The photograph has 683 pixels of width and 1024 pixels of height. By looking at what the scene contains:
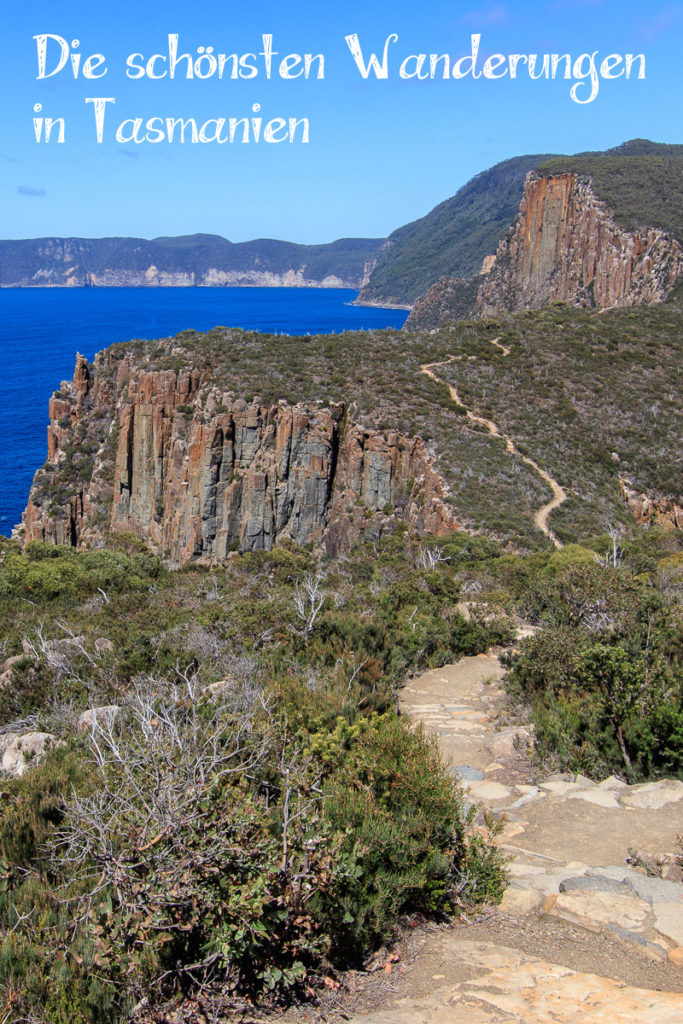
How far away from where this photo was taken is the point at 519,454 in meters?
32.3

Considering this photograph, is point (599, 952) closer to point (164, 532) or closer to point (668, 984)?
point (668, 984)

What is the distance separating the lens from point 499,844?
5.92 meters

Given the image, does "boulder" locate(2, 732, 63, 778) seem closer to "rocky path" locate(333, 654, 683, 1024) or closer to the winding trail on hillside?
"rocky path" locate(333, 654, 683, 1024)

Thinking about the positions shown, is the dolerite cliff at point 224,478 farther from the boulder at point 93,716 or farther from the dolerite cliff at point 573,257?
the dolerite cliff at point 573,257

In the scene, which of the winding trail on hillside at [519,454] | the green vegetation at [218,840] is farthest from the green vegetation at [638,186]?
the green vegetation at [218,840]

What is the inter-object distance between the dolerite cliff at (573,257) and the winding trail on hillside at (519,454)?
3973 cm

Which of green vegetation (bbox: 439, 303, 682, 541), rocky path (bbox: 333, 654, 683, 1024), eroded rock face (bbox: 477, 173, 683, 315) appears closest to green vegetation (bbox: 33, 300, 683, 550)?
green vegetation (bbox: 439, 303, 682, 541)

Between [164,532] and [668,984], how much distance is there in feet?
130

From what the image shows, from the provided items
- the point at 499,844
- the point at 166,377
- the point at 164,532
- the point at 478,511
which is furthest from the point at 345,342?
the point at 499,844

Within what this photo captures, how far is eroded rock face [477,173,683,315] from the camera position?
7306cm

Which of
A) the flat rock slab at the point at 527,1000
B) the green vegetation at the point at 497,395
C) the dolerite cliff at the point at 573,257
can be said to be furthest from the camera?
the dolerite cliff at the point at 573,257

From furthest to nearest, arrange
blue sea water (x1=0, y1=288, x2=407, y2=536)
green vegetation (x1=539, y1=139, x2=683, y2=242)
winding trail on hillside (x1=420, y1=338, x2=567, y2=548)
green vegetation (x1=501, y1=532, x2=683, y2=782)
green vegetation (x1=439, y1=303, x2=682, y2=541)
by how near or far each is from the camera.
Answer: green vegetation (x1=539, y1=139, x2=683, y2=242) → blue sea water (x1=0, y1=288, x2=407, y2=536) → green vegetation (x1=439, y1=303, x2=682, y2=541) → winding trail on hillside (x1=420, y1=338, x2=567, y2=548) → green vegetation (x1=501, y1=532, x2=683, y2=782)

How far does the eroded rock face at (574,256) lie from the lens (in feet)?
240

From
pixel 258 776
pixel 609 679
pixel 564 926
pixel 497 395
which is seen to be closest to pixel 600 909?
pixel 564 926
